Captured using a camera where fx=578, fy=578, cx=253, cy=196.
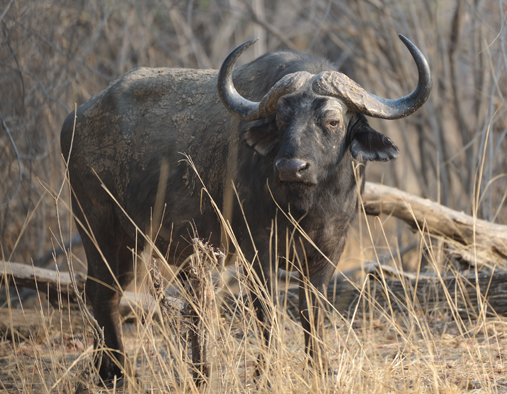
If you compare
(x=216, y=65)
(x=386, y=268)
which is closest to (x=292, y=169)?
(x=386, y=268)

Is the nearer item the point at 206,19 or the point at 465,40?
the point at 465,40

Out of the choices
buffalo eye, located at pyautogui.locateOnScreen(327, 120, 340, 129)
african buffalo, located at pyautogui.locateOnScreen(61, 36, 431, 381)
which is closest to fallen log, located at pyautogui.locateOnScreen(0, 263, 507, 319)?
african buffalo, located at pyautogui.locateOnScreen(61, 36, 431, 381)

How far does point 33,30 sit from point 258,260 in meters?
4.03

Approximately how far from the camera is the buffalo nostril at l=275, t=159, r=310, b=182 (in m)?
3.13

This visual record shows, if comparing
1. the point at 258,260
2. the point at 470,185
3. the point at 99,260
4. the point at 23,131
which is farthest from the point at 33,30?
the point at 470,185

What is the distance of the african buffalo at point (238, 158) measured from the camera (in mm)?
3445

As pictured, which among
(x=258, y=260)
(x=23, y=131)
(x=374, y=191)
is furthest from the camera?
(x=23, y=131)

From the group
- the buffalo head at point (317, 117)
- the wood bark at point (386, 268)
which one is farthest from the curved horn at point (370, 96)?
the wood bark at point (386, 268)

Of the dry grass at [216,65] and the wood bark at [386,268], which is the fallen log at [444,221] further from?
the dry grass at [216,65]

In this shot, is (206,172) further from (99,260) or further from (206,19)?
(206,19)

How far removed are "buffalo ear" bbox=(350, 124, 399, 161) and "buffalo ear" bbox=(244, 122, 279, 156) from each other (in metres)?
0.49

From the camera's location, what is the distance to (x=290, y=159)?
3.15 metres

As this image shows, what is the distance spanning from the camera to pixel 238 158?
3.87 metres

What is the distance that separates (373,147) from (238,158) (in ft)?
2.95
